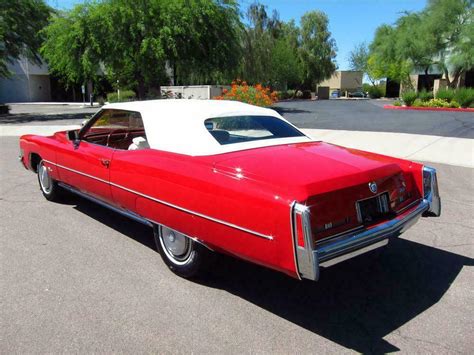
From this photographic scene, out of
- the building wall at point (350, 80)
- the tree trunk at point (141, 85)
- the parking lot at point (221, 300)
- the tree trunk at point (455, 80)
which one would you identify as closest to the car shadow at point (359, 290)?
the parking lot at point (221, 300)

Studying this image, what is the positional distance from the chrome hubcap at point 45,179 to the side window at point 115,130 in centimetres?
97

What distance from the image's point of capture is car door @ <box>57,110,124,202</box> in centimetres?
457

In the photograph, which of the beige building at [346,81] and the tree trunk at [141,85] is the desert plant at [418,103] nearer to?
the tree trunk at [141,85]

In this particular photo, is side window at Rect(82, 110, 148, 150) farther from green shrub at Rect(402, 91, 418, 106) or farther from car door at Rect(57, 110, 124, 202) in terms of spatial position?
green shrub at Rect(402, 91, 418, 106)

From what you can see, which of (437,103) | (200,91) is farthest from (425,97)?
(200,91)

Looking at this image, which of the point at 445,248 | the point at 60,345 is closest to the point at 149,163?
the point at 60,345

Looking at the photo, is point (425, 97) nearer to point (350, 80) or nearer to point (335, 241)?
→ point (335, 241)

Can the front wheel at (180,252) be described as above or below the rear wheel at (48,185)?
below

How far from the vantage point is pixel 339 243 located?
3.04 metres

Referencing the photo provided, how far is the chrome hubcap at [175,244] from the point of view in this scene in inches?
150

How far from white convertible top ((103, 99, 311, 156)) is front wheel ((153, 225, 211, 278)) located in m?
0.74

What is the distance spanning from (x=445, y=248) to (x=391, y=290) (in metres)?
1.28

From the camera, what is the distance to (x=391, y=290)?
3.74 meters

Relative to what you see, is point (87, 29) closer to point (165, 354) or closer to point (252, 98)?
point (252, 98)
